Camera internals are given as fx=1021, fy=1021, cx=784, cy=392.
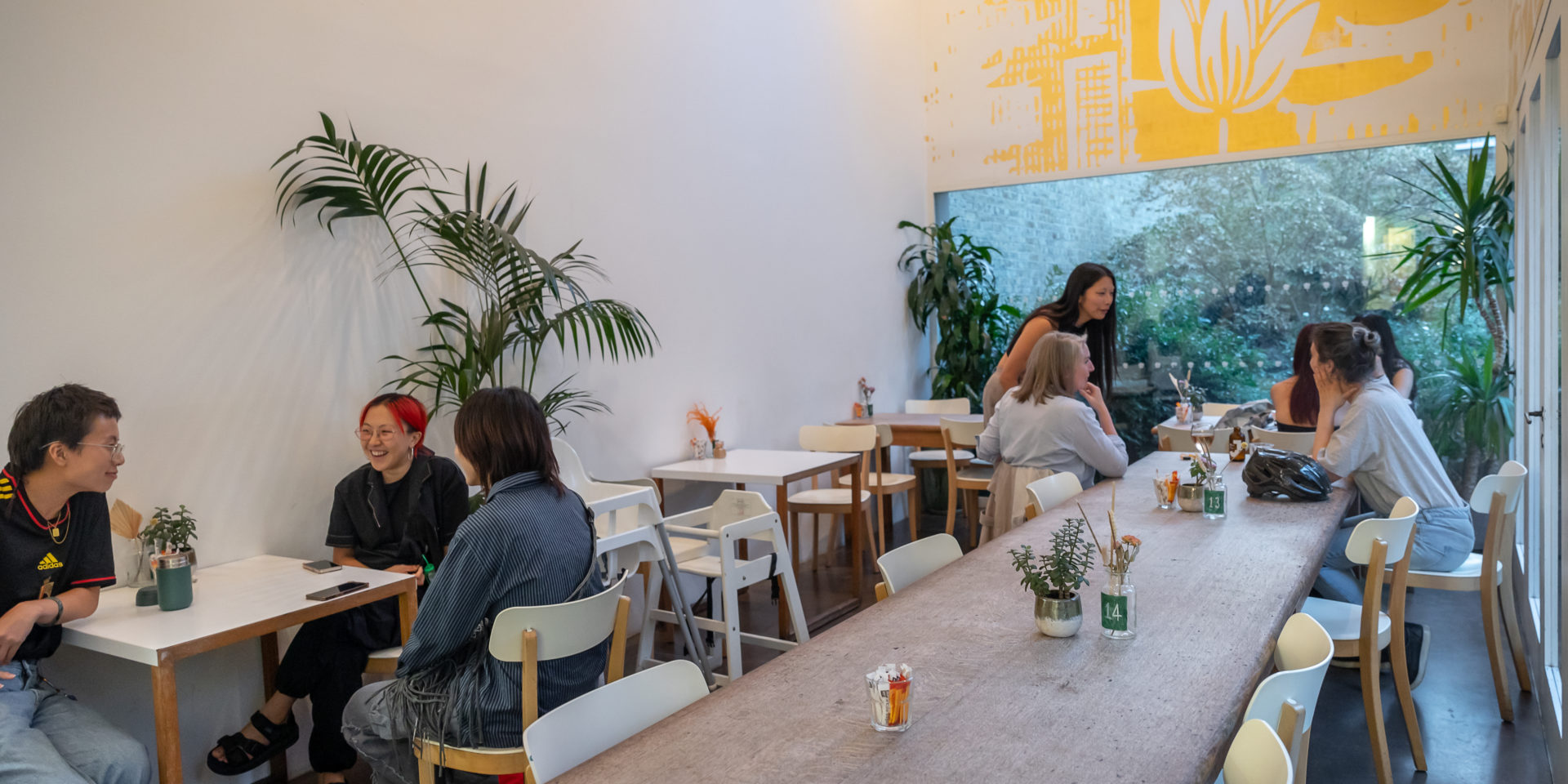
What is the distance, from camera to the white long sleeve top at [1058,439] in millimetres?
3916

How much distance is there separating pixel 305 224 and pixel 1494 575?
13.6 feet

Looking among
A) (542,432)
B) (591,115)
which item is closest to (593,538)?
(542,432)

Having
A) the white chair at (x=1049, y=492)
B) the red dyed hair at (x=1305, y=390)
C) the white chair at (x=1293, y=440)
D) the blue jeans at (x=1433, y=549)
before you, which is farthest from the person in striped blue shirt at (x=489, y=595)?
the red dyed hair at (x=1305, y=390)

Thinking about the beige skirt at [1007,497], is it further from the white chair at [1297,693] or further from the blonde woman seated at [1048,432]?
the white chair at [1297,693]

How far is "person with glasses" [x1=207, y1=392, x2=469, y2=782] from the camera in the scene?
3.05 m

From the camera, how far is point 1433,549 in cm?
347

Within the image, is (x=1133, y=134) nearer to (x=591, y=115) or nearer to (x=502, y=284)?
(x=591, y=115)

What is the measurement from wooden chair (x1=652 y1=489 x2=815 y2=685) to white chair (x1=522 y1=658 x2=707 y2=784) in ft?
4.72

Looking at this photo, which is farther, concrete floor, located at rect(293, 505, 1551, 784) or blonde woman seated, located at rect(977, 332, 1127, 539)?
blonde woman seated, located at rect(977, 332, 1127, 539)

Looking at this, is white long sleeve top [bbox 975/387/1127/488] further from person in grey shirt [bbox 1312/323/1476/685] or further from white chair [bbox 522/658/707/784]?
white chair [bbox 522/658/707/784]

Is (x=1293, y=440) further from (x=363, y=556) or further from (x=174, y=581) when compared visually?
(x=174, y=581)

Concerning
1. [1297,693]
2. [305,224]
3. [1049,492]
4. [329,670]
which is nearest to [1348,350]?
[1049,492]

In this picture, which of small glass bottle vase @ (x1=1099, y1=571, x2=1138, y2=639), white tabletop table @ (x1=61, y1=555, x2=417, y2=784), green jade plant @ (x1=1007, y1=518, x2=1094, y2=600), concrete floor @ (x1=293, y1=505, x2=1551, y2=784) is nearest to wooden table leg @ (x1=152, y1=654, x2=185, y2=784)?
white tabletop table @ (x1=61, y1=555, x2=417, y2=784)

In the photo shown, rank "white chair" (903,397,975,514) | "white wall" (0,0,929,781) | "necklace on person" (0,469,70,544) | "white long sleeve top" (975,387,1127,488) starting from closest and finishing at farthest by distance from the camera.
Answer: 1. "necklace on person" (0,469,70,544)
2. "white wall" (0,0,929,781)
3. "white long sleeve top" (975,387,1127,488)
4. "white chair" (903,397,975,514)
